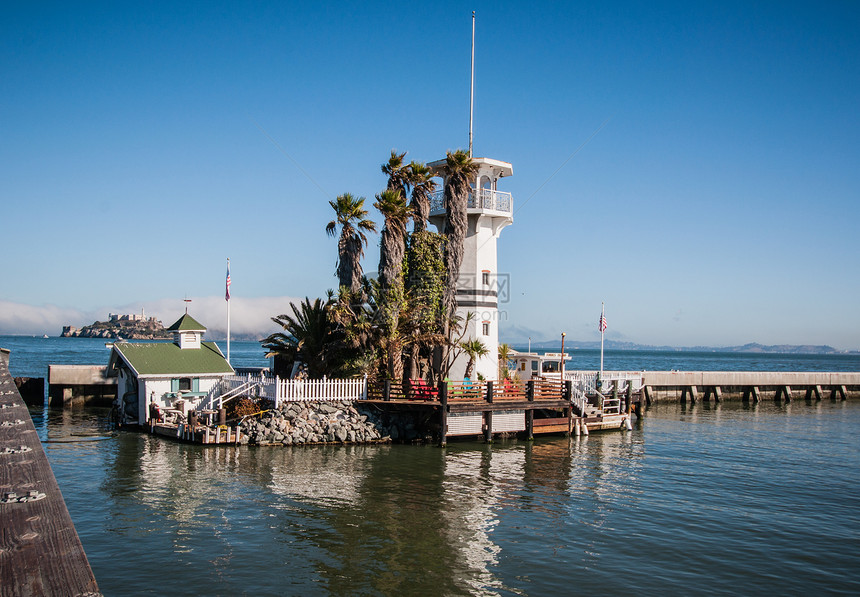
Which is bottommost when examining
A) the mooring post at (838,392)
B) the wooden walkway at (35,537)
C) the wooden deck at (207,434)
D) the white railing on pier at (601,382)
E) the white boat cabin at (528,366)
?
the mooring post at (838,392)

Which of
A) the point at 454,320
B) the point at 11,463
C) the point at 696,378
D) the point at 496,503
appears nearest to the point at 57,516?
the point at 11,463

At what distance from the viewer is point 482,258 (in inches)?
1462

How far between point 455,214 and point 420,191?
2599mm

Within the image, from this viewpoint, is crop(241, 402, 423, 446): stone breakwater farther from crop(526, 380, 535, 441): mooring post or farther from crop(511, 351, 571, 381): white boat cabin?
crop(511, 351, 571, 381): white boat cabin

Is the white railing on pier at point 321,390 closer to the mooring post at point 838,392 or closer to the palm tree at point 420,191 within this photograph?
the palm tree at point 420,191

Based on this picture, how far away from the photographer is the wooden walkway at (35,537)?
4264 mm

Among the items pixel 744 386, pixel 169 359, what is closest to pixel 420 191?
pixel 169 359

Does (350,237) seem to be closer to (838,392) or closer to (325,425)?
(325,425)

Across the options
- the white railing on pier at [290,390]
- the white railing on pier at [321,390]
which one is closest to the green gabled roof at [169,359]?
the white railing on pier at [290,390]

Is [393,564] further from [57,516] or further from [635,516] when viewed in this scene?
[57,516]

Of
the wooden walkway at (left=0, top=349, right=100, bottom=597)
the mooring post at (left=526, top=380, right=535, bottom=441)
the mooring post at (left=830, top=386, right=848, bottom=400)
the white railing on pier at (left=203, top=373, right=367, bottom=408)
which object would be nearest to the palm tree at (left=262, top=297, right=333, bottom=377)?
the white railing on pier at (left=203, top=373, right=367, bottom=408)

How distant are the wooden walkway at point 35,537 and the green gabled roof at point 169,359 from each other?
27053 millimetres

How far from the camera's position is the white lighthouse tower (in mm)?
36406

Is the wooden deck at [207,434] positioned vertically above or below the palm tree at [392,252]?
below
